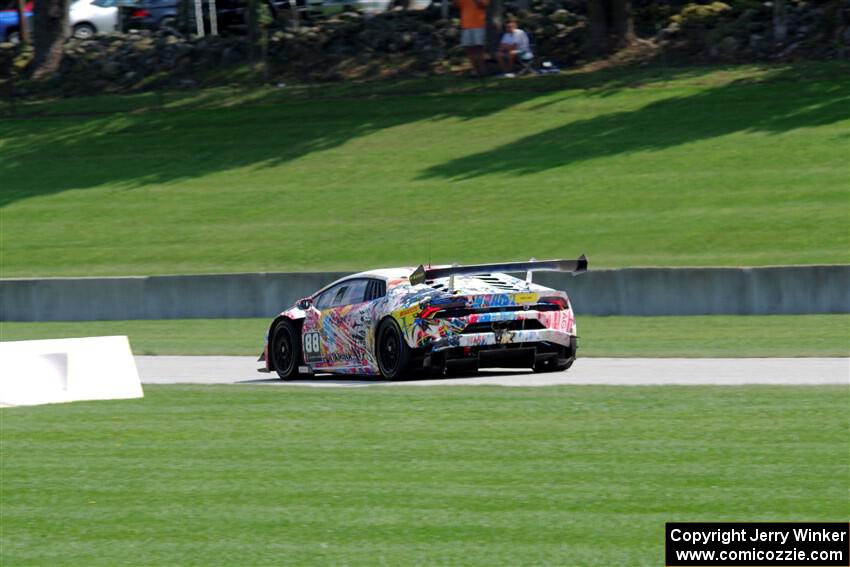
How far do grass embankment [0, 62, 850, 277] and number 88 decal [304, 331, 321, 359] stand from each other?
11.4 m

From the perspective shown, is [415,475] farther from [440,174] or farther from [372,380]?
[440,174]

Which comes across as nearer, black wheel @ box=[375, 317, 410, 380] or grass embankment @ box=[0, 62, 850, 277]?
black wheel @ box=[375, 317, 410, 380]

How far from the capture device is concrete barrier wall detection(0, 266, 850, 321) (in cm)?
2153

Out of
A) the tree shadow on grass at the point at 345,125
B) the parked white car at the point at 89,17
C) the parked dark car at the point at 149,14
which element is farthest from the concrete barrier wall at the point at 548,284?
the parked white car at the point at 89,17

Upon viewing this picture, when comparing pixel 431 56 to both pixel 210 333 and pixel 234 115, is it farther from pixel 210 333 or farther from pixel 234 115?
pixel 210 333

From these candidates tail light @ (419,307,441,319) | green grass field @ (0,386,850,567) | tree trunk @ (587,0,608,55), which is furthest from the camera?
tree trunk @ (587,0,608,55)

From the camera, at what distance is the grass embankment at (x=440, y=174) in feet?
93.0

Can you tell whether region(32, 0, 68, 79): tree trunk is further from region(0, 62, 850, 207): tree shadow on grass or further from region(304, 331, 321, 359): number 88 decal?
region(304, 331, 321, 359): number 88 decal

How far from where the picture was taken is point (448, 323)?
13.9 meters

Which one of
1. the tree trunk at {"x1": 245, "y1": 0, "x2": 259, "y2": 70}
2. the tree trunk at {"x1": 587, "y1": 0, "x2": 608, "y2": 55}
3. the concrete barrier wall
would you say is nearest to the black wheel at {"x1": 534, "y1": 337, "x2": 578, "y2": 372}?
the concrete barrier wall

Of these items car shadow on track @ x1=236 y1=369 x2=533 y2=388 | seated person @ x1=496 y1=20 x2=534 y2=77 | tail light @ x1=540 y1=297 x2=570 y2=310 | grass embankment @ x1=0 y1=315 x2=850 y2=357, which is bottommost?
grass embankment @ x1=0 y1=315 x2=850 y2=357

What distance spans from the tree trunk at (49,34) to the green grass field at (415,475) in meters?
36.4

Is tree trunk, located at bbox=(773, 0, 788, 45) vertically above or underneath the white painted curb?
above

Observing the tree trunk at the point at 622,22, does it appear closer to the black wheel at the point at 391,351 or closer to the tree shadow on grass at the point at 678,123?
the tree shadow on grass at the point at 678,123
